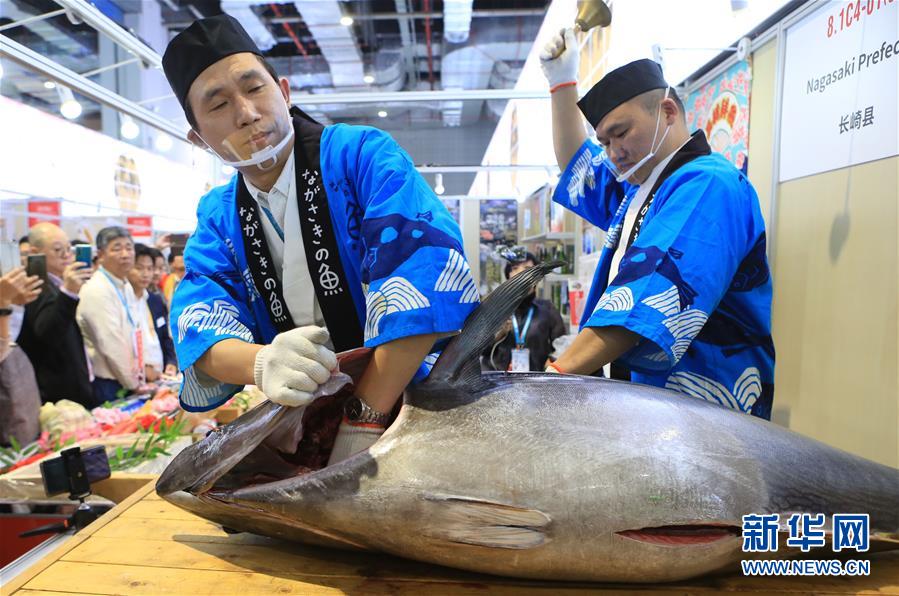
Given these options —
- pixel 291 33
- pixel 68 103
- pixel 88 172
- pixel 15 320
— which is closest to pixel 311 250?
pixel 15 320

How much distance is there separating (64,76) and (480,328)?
3.10m

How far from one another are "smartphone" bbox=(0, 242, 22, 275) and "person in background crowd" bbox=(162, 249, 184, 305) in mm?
1674

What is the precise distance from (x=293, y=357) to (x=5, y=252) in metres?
3.97

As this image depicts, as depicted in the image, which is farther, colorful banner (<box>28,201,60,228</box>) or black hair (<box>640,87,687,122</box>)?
colorful banner (<box>28,201,60,228</box>)

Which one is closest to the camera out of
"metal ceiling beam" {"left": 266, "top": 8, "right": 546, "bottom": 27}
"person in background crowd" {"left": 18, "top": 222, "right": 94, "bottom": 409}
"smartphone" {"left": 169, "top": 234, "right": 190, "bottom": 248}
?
"person in background crowd" {"left": 18, "top": 222, "right": 94, "bottom": 409}

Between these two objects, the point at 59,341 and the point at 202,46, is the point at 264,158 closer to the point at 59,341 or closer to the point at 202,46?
the point at 202,46

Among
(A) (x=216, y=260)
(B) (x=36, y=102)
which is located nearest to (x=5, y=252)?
→ (B) (x=36, y=102)

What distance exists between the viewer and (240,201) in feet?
4.98

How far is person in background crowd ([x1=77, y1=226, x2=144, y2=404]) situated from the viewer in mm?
4078

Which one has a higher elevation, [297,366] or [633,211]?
[633,211]

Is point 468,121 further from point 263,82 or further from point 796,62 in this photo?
point 263,82

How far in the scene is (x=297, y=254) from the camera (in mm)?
1417

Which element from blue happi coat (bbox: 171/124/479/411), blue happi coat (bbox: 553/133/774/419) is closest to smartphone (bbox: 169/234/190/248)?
blue happi coat (bbox: 171/124/479/411)

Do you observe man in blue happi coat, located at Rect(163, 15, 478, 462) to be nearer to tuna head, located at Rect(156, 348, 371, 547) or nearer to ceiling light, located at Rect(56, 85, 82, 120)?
tuna head, located at Rect(156, 348, 371, 547)
